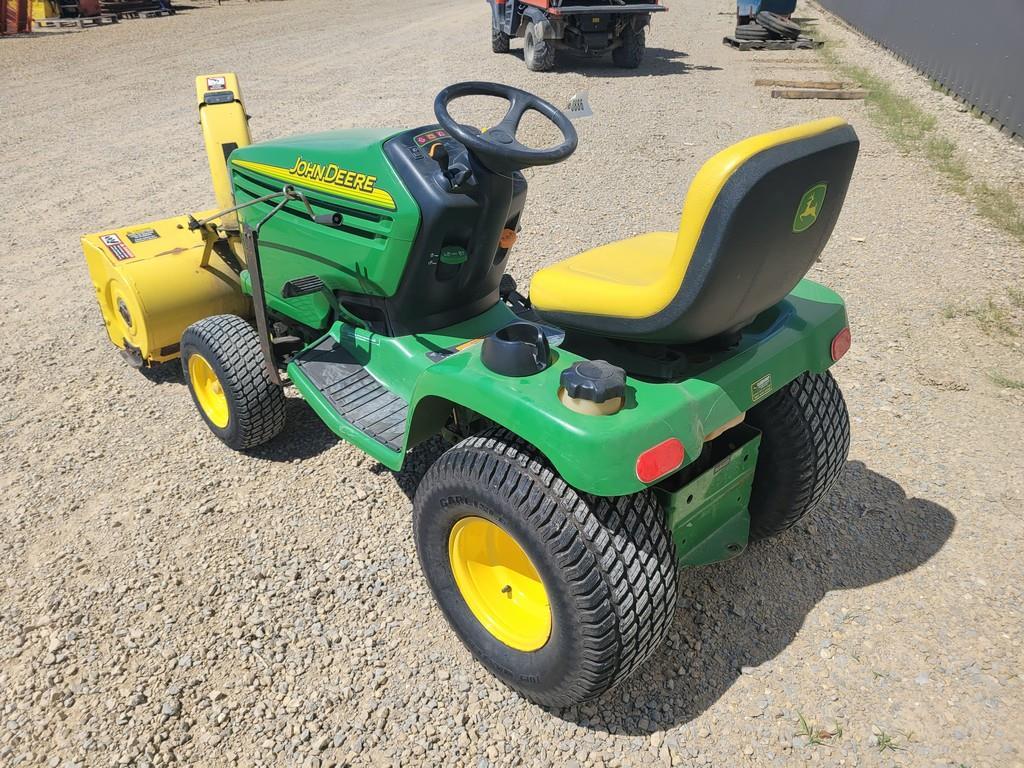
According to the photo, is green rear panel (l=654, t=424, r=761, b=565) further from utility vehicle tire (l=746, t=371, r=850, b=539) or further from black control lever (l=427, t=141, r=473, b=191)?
black control lever (l=427, t=141, r=473, b=191)

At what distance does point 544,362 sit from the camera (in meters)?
1.94

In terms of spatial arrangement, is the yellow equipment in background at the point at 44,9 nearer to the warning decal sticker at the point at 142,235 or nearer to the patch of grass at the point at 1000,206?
the warning decal sticker at the point at 142,235

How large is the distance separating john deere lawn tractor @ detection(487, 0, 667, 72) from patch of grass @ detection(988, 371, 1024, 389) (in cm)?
815

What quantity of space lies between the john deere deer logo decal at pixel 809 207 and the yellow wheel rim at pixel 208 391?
2.32 metres

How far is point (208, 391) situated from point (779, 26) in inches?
505

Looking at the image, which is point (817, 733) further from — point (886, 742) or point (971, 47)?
point (971, 47)

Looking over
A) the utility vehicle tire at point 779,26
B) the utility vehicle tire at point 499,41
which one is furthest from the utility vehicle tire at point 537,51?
the utility vehicle tire at point 779,26

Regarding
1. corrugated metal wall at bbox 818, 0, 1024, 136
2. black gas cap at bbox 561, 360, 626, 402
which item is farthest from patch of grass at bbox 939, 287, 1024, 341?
corrugated metal wall at bbox 818, 0, 1024, 136

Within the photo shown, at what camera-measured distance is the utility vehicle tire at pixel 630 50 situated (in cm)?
1082

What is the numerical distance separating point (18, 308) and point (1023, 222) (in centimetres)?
673

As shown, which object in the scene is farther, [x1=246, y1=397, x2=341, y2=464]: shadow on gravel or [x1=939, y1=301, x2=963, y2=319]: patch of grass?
[x1=939, y1=301, x2=963, y2=319]: patch of grass

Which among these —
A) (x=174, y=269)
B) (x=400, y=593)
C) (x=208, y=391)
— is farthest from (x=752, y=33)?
(x=400, y=593)

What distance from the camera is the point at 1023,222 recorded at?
5.41 meters

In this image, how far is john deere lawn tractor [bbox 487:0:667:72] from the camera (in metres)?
10.1
